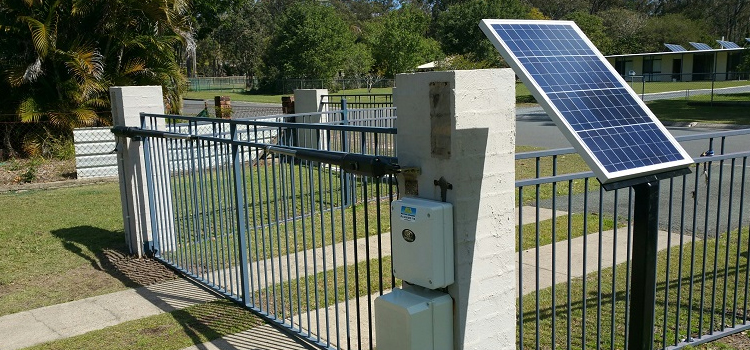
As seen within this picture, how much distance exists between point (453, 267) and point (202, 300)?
3.71 metres

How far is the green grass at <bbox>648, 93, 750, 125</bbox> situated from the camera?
22.6 meters

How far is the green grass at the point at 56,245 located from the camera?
21.2ft

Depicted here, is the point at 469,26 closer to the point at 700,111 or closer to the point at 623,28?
the point at 623,28

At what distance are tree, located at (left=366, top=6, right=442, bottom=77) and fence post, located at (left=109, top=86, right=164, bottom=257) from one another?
48.6 metres

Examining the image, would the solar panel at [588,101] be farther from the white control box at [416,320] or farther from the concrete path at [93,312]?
the concrete path at [93,312]

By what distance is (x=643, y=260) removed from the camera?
297cm

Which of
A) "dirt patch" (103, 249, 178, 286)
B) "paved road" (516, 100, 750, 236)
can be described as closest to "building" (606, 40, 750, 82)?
"paved road" (516, 100, 750, 236)

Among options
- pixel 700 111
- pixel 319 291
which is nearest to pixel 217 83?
pixel 700 111

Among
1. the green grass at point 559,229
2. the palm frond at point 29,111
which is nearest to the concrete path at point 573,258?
the green grass at point 559,229

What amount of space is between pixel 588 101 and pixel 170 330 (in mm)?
3808

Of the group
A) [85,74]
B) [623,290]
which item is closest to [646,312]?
[623,290]

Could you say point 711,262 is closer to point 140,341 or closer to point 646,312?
point 646,312

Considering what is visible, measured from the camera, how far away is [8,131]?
16172mm

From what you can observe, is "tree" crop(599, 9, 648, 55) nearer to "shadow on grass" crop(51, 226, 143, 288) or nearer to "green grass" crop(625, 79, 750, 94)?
"green grass" crop(625, 79, 750, 94)
